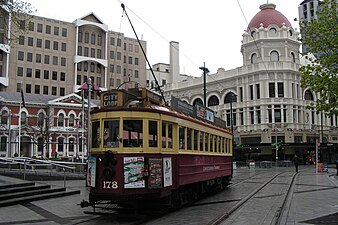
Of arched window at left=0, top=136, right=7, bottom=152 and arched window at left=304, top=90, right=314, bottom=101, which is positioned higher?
arched window at left=304, top=90, right=314, bottom=101

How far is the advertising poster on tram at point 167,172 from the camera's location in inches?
417

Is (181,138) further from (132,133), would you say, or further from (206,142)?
(206,142)

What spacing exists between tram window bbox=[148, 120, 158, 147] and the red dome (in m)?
49.1

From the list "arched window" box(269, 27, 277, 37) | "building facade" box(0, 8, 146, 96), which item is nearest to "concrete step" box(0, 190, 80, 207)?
"arched window" box(269, 27, 277, 37)

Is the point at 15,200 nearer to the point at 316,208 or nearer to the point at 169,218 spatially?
the point at 169,218

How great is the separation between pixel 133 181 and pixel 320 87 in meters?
7.67

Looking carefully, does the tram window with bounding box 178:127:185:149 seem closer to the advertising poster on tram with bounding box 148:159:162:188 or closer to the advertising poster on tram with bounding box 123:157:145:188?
the advertising poster on tram with bounding box 148:159:162:188

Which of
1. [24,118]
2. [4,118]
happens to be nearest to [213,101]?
[24,118]

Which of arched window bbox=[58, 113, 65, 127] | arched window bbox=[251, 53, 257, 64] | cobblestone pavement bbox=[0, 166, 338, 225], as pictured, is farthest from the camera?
arched window bbox=[58, 113, 65, 127]

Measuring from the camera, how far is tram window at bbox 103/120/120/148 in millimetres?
10125

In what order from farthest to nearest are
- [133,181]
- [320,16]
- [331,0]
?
[331,0] → [320,16] → [133,181]

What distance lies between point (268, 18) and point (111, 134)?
5096 centimetres

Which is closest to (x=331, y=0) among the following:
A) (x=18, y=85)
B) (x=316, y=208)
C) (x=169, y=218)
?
(x=316, y=208)

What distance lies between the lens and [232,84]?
5778 cm
